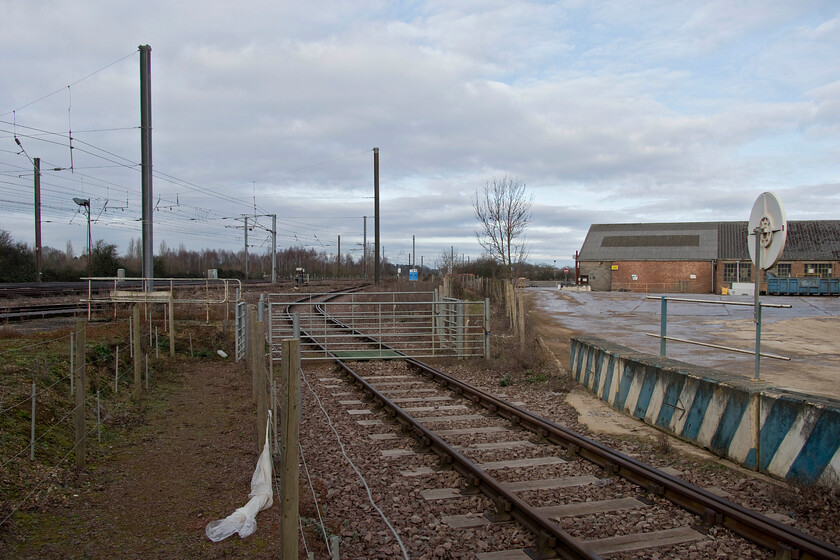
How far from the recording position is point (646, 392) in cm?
871

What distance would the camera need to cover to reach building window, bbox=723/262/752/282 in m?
56.3

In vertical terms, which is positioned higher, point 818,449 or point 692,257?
point 692,257

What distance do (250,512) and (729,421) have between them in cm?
527

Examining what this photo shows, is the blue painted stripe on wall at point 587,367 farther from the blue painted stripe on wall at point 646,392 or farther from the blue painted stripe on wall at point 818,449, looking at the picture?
the blue painted stripe on wall at point 818,449

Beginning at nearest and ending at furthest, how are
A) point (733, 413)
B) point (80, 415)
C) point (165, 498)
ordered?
point (165, 498) < point (80, 415) < point (733, 413)

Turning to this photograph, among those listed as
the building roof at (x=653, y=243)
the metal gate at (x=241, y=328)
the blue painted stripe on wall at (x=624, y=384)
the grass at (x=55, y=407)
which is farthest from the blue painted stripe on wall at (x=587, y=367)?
the building roof at (x=653, y=243)

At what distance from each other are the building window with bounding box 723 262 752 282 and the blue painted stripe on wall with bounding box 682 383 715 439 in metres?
54.8

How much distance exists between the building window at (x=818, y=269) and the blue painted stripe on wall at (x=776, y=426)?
189 ft

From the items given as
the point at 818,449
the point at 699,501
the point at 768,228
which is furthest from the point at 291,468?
the point at 768,228

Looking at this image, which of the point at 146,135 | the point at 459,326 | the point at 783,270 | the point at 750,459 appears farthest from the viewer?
the point at 783,270

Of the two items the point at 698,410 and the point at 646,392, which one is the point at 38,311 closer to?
the point at 646,392

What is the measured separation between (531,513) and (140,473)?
4409 millimetres

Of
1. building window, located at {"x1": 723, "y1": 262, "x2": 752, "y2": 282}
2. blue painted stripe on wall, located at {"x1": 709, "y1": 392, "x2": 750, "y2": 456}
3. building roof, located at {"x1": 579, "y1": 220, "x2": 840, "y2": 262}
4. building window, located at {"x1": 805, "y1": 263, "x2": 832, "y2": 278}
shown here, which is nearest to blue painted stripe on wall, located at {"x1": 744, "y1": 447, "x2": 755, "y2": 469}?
blue painted stripe on wall, located at {"x1": 709, "y1": 392, "x2": 750, "y2": 456}

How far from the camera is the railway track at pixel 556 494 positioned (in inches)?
183
